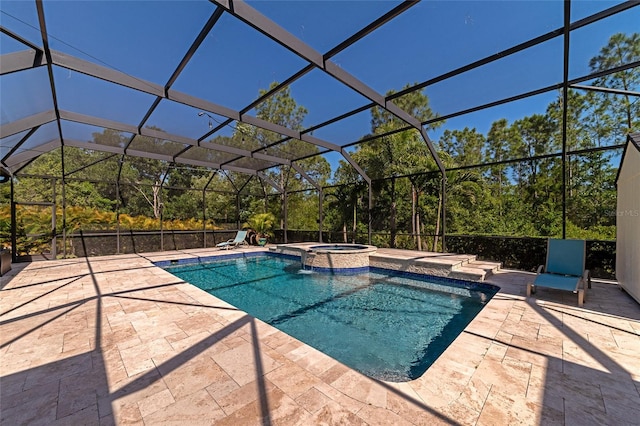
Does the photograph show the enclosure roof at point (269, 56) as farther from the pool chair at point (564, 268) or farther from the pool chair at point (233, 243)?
the pool chair at point (233, 243)

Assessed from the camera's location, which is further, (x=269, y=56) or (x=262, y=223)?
(x=262, y=223)

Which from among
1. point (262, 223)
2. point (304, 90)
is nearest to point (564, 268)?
point (304, 90)

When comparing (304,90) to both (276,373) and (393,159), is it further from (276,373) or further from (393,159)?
(393,159)

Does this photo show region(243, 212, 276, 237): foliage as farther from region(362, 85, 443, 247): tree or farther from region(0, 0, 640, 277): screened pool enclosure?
region(362, 85, 443, 247): tree

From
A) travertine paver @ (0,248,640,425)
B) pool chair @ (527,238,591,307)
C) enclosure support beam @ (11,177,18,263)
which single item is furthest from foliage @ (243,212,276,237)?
→ pool chair @ (527,238,591,307)

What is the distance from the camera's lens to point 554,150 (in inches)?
675

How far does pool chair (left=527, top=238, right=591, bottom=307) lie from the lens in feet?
15.7

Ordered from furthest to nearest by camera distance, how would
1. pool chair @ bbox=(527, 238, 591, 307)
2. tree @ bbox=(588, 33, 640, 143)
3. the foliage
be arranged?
the foliage → tree @ bbox=(588, 33, 640, 143) → pool chair @ bbox=(527, 238, 591, 307)

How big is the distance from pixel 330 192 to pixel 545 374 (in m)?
12.7

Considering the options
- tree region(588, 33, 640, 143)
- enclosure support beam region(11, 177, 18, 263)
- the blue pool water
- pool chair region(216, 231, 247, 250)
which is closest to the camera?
the blue pool water

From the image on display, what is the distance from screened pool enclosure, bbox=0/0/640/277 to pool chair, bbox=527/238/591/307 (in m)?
1.03

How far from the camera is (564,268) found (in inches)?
210

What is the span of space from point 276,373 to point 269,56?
5466mm

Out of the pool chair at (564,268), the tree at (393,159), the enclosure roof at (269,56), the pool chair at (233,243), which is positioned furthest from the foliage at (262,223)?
the pool chair at (564,268)
